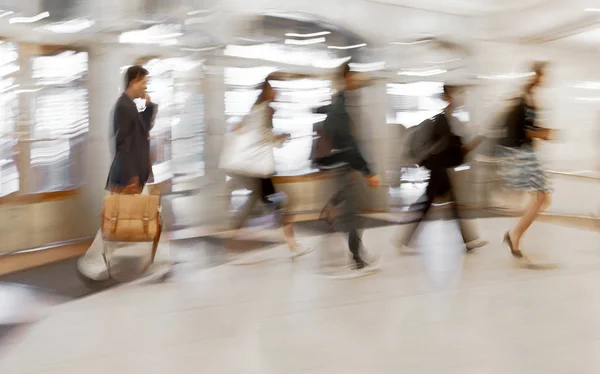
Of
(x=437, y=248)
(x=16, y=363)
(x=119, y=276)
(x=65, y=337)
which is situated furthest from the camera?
(x=437, y=248)

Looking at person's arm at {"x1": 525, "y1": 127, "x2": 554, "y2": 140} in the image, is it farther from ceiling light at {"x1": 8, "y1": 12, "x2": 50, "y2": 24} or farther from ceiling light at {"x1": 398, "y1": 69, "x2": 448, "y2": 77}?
ceiling light at {"x1": 8, "y1": 12, "x2": 50, "y2": 24}

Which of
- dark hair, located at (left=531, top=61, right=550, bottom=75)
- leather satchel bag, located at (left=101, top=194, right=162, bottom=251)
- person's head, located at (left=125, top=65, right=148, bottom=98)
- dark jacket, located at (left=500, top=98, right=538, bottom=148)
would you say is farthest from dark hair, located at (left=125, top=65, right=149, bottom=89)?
dark hair, located at (left=531, top=61, right=550, bottom=75)

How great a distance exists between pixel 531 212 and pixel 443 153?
2.57ft

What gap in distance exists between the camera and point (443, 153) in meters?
3.44

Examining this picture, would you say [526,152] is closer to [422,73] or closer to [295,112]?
[422,73]

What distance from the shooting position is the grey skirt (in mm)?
3414

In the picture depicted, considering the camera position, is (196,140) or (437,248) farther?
(437,248)

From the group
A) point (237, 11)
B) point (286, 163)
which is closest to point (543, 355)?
point (286, 163)

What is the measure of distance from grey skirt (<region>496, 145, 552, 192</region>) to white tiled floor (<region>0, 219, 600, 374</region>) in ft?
2.00

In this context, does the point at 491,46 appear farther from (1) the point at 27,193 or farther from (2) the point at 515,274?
(1) the point at 27,193

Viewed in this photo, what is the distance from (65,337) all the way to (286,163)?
1.84 meters

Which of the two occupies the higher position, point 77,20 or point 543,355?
point 77,20

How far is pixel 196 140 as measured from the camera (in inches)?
134

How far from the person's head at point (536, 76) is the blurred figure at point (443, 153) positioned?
1.66 feet
